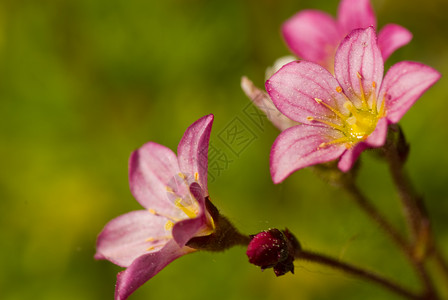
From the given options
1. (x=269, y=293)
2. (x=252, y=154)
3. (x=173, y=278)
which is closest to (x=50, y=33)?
(x=252, y=154)

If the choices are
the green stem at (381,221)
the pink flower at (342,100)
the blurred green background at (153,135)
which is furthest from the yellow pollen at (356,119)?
the blurred green background at (153,135)

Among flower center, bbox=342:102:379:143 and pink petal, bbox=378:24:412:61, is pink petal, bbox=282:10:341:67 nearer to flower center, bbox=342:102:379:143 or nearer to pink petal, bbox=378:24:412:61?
pink petal, bbox=378:24:412:61

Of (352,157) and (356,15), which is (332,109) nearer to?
(352,157)

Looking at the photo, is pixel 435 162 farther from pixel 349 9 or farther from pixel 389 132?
pixel 389 132

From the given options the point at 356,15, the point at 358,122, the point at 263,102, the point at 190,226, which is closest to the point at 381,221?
the point at 358,122

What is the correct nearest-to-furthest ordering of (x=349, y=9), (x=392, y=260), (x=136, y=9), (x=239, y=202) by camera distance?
1. (x=349, y=9)
2. (x=392, y=260)
3. (x=239, y=202)
4. (x=136, y=9)

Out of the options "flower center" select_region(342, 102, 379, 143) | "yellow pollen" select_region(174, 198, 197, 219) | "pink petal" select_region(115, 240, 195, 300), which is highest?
"pink petal" select_region(115, 240, 195, 300)

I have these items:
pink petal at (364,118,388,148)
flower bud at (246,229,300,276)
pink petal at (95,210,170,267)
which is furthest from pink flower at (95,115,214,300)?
pink petal at (364,118,388,148)

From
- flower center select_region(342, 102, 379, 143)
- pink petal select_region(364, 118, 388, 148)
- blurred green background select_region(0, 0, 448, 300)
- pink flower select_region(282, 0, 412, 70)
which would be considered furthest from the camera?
blurred green background select_region(0, 0, 448, 300)
